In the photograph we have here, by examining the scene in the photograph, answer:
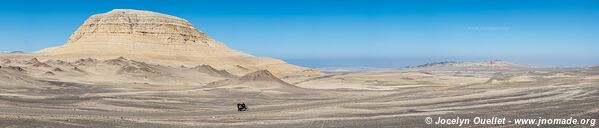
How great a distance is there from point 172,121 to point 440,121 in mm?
9039

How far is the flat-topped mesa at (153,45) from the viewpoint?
10694 cm

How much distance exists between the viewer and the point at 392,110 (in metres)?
27.5

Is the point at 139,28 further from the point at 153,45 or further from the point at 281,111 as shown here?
the point at 281,111

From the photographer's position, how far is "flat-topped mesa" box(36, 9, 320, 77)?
351ft

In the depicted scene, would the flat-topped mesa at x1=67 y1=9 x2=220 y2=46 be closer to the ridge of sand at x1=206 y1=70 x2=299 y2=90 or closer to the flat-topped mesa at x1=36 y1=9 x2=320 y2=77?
the flat-topped mesa at x1=36 y1=9 x2=320 y2=77

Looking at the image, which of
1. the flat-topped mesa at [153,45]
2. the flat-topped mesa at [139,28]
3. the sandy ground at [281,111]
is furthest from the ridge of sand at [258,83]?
the flat-topped mesa at [139,28]

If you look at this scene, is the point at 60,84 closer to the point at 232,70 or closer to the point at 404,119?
the point at 404,119

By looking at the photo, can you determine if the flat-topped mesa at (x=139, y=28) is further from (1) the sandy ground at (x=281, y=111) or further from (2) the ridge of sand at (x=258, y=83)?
(1) the sandy ground at (x=281, y=111)

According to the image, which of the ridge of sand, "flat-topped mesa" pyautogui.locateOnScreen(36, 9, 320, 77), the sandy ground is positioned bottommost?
the sandy ground

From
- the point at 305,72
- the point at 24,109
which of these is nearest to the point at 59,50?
the point at 305,72

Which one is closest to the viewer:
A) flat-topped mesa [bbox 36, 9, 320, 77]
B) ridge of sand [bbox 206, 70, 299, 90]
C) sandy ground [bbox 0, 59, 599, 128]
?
sandy ground [bbox 0, 59, 599, 128]

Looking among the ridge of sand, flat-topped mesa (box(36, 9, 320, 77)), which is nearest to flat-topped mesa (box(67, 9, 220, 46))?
flat-topped mesa (box(36, 9, 320, 77))

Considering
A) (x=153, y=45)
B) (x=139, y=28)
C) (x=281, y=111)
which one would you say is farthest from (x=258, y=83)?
(x=139, y=28)

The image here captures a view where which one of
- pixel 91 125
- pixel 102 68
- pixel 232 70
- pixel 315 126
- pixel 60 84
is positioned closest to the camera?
pixel 91 125
